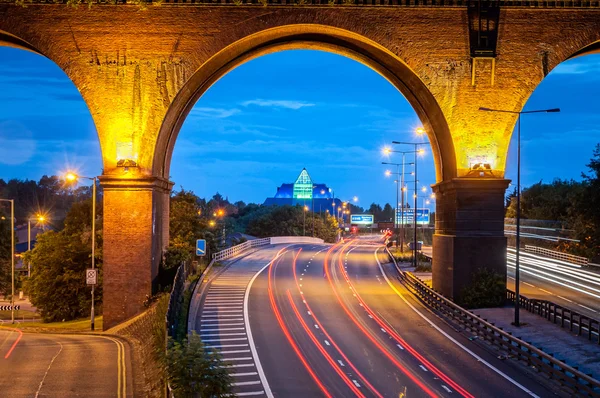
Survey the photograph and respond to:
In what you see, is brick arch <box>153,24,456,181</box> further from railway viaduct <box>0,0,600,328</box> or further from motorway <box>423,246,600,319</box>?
motorway <box>423,246,600,319</box>

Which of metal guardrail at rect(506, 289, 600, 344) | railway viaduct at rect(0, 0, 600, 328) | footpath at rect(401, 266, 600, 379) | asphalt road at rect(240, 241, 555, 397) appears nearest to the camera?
asphalt road at rect(240, 241, 555, 397)

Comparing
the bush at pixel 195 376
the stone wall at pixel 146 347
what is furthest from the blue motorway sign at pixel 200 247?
the bush at pixel 195 376

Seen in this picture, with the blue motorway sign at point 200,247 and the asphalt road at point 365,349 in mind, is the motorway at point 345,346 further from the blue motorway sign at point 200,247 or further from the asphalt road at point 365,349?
the blue motorway sign at point 200,247

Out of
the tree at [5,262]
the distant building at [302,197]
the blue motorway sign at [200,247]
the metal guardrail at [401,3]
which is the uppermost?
the metal guardrail at [401,3]

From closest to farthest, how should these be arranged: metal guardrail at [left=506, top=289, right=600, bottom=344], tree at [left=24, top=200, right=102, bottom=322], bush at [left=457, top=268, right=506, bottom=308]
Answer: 1. metal guardrail at [left=506, top=289, right=600, bottom=344]
2. bush at [left=457, top=268, right=506, bottom=308]
3. tree at [left=24, top=200, right=102, bottom=322]

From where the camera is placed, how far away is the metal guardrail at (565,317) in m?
24.0

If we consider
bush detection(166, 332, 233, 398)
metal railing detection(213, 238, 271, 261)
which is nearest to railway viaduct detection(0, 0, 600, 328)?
bush detection(166, 332, 233, 398)

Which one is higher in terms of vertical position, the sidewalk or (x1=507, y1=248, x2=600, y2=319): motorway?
the sidewalk

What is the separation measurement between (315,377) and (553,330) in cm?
1171

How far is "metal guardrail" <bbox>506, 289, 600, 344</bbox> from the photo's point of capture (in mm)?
24000

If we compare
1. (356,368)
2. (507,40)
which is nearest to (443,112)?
(507,40)

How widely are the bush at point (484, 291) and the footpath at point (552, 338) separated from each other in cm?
48

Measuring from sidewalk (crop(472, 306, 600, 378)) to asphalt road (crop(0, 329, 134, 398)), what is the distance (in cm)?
1382

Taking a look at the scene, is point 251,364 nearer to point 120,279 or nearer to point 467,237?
point 120,279
